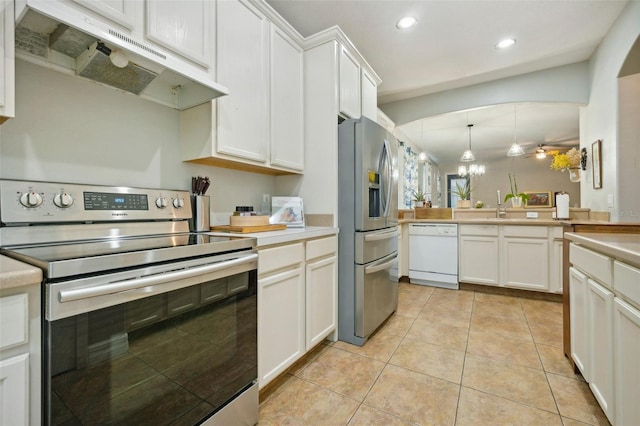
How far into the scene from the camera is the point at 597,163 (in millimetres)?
2799

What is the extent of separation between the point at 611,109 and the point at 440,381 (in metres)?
2.86

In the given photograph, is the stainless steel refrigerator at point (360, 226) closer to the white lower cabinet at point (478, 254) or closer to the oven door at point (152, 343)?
the oven door at point (152, 343)

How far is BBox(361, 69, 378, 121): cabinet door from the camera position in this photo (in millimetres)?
2526

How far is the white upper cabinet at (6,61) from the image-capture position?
875mm

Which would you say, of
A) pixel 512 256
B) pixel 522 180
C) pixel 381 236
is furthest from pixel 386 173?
pixel 522 180

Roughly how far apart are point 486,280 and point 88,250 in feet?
12.0

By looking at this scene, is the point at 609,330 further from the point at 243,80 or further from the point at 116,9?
the point at 116,9

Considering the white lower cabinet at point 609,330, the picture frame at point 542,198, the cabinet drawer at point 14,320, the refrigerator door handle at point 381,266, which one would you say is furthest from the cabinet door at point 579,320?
the picture frame at point 542,198

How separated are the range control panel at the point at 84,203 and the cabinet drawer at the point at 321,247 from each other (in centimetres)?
74

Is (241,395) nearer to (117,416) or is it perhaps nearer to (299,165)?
(117,416)

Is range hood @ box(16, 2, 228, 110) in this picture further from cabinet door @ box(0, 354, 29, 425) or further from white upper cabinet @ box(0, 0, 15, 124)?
cabinet door @ box(0, 354, 29, 425)

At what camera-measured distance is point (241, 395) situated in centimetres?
123

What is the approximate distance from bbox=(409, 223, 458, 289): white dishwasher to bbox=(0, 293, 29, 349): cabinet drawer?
358cm

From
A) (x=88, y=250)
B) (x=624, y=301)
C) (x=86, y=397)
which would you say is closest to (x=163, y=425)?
(x=86, y=397)
